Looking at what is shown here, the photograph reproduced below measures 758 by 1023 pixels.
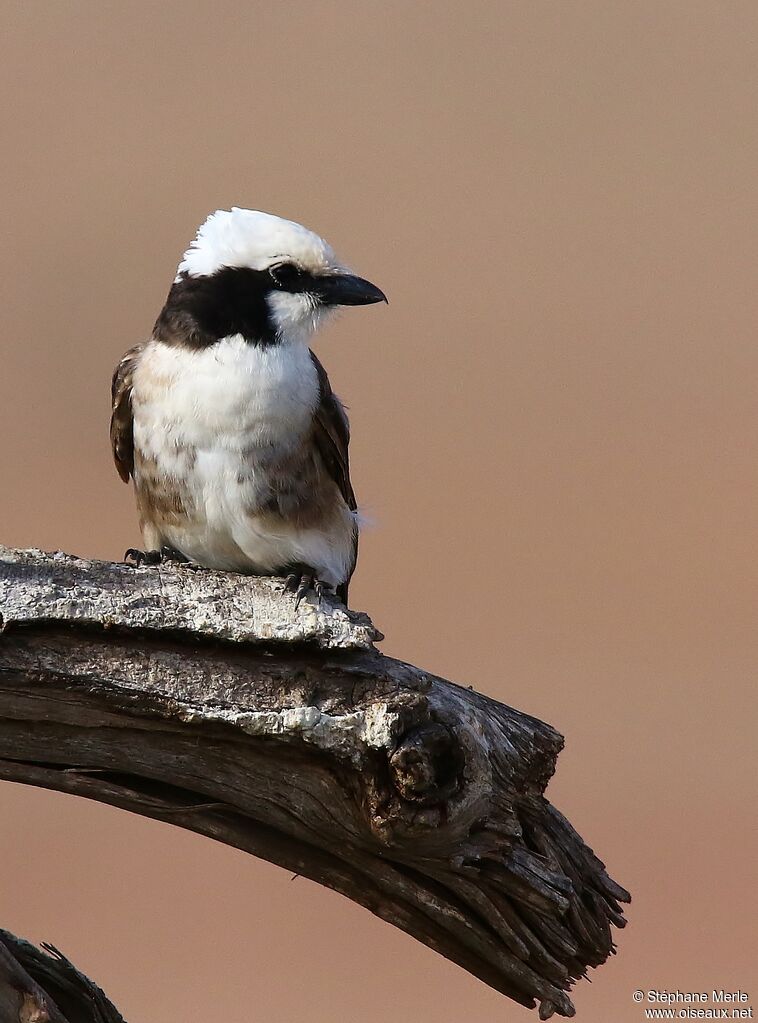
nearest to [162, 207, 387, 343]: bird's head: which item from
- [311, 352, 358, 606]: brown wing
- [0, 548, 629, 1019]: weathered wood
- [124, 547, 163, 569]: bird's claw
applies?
[311, 352, 358, 606]: brown wing

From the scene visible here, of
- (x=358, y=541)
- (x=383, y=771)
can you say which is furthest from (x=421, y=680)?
(x=358, y=541)

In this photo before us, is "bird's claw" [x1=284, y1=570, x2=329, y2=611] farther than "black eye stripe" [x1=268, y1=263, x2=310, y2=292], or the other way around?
"black eye stripe" [x1=268, y1=263, x2=310, y2=292]

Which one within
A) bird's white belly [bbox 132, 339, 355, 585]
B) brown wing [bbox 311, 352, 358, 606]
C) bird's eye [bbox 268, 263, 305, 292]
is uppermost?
bird's eye [bbox 268, 263, 305, 292]

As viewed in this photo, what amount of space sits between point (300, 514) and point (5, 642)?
1.51m

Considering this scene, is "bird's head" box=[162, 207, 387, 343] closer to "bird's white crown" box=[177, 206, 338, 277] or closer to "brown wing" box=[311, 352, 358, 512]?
"bird's white crown" box=[177, 206, 338, 277]

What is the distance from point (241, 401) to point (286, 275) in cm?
44

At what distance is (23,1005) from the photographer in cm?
320

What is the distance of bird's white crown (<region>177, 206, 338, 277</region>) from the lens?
4484 millimetres

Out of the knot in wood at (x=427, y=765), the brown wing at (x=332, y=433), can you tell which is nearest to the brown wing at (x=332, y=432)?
the brown wing at (x=332, y=433)

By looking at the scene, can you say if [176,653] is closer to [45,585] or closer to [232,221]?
[45,585]

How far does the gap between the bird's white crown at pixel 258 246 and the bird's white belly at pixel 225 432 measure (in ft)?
0.91

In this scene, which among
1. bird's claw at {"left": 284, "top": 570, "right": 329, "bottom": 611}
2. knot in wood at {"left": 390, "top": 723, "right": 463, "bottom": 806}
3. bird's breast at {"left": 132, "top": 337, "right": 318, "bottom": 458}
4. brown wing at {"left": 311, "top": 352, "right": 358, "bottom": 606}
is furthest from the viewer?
brown wing at {"left": 311, "top": 352, "right": 358, "bottom": 606}

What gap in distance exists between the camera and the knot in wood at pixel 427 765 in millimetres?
3137

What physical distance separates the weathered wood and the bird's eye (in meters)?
1.29
